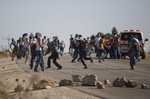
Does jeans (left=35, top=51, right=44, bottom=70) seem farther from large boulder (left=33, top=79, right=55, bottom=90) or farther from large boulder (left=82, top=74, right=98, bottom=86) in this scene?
large boulder (left=33, top=79, right=55, bottom=90)

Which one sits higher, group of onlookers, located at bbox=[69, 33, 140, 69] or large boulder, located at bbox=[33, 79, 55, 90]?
group of onlookers, located at bbox=[69, 33, 140, 69]

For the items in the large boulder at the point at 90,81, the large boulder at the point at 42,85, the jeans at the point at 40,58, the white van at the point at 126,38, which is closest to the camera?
the large boulder at the point at 42,85

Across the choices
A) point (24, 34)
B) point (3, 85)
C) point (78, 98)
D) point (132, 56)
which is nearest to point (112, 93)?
point (78, 98)

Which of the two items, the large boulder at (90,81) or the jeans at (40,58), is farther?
the jeans at (40,58)

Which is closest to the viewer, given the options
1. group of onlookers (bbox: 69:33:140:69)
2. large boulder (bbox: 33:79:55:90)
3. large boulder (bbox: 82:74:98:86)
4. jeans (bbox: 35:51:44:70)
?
large boulder (bbox: 33:79:55:90)

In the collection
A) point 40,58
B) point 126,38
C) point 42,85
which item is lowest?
point 42,85

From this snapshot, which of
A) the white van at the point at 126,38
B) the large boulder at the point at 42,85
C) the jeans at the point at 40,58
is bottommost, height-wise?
the large boulder at the point at 42,85

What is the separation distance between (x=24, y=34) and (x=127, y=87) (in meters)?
16.1

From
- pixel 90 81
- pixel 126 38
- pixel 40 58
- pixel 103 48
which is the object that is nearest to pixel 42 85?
pixel 90 81

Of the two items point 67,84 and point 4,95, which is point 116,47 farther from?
point 4,95

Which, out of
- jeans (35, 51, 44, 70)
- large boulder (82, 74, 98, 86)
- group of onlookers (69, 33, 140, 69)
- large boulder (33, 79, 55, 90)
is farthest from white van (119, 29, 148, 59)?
large boulder (33, 79, 55, 90)

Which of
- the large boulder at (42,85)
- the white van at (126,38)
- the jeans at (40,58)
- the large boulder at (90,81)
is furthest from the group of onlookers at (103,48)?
the large boulder at (42,85)

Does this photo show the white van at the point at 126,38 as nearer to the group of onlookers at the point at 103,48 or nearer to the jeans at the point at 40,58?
the group of onlookers at the point at 103,48

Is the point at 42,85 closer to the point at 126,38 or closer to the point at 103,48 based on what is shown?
the point at 103,48
